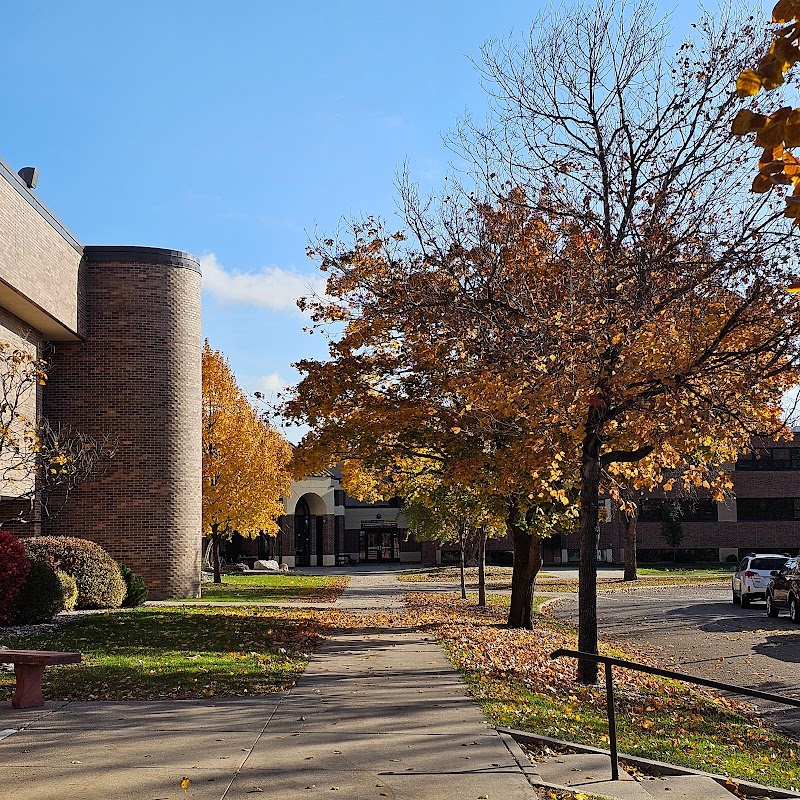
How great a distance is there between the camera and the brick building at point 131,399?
2548cm

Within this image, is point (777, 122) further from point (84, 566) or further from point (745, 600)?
point (745, 600)

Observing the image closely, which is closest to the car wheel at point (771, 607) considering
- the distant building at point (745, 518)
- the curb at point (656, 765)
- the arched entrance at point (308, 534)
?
the curb at point (656, 765)

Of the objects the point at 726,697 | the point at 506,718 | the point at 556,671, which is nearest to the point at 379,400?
the point at 556,671

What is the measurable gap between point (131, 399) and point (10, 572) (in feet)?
30.2

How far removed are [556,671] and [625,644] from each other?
20.2 ft

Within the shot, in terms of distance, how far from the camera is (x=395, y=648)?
15.5 meters

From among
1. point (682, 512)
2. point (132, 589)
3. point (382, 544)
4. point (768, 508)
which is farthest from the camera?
point (382, 544)

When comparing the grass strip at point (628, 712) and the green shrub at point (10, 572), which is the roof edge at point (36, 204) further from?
the grass strip at point (628, 712)

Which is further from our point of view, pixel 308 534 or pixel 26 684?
pixel 308 534

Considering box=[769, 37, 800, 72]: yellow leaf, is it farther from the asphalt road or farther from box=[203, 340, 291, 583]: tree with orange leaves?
box=[203, 340, 291, 583]: tree with orange leaves

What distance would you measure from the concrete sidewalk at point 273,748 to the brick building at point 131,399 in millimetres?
15532

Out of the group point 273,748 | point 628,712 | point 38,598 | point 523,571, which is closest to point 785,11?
point 273,748

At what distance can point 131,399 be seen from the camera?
26.0 meters

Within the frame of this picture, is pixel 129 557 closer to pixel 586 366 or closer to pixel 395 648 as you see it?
pixel 395 648
